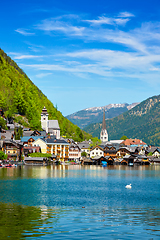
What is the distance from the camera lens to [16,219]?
3048 centimetres

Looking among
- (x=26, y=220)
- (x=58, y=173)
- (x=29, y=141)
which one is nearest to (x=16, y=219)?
(x=26, y=220)

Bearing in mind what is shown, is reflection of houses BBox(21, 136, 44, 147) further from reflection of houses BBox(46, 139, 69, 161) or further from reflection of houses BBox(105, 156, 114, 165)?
reflection of houses BBox(105, 156, 114, 165)

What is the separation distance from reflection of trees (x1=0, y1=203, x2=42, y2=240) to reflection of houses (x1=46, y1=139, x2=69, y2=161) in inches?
5154

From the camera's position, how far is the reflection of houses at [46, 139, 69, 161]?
558 ft

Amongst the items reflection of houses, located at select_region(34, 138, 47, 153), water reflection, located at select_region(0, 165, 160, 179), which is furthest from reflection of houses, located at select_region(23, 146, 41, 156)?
water reflection, located at select_region(0, 165, 160, 179)

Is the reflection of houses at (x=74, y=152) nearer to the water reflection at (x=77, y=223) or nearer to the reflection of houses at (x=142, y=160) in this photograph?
the reflection of houses at (x=142, y=160)

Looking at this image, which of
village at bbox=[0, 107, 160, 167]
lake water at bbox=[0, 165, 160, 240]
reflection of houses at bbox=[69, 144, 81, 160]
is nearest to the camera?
lake water at bbox=[0, 165, 160, 240]

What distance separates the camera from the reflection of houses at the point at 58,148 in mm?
170000

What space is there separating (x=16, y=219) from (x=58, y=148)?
14384 cm

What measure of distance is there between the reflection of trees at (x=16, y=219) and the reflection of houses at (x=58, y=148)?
430 feet

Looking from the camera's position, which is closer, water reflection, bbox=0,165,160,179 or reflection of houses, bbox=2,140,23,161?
water reflection, bbox=0,165,160,179

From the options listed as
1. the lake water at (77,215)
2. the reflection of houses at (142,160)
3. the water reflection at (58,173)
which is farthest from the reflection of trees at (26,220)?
the reflection of houses at (142,160)

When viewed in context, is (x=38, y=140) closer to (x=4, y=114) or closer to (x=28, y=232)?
(x=4, y=114)

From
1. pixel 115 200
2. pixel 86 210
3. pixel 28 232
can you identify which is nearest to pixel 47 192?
pixel 115 200
